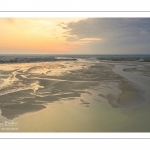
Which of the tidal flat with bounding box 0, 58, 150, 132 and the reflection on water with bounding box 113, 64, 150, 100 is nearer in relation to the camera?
the tidal flat with bounding box 0, 58, 150, 132

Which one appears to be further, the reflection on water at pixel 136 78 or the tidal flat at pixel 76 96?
the reflection on water at pixel 136 78

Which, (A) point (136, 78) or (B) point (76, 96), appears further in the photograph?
(A) point (136, 78)

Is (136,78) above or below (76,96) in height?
above
